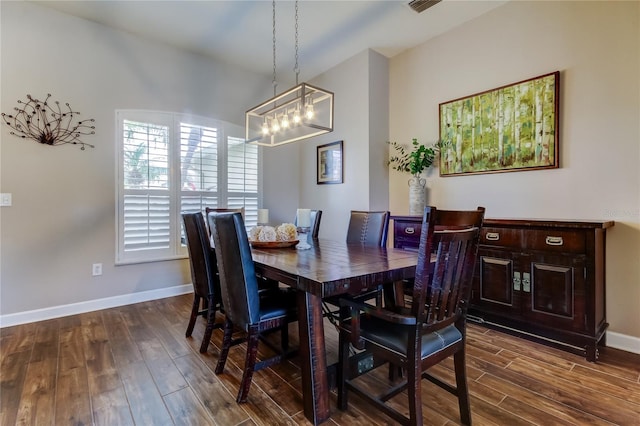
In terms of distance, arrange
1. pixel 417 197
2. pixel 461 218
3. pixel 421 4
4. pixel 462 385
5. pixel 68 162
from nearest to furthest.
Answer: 1. pixel 462 385
2. pixel 461 218
3. pixel 421 4
4. pixel 68 162
5. pixel 417 197

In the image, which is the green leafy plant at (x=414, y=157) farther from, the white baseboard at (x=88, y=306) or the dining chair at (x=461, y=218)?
the white baseboard at (x=88, y=306)

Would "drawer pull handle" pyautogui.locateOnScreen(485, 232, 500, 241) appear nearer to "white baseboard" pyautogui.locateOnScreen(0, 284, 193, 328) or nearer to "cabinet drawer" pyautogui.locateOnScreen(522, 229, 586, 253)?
"cabinet drawer" pyautogui.locateOnScreen(522, 229, 586, 253)

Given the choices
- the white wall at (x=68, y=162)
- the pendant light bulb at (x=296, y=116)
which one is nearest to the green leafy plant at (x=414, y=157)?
the pendant light bulb at (x=296, y=116)

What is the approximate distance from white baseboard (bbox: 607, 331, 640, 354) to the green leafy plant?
2.09 m

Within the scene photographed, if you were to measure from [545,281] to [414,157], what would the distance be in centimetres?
173

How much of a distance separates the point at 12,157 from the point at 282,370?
312 cm

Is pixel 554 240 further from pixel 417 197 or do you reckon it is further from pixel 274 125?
pixel 274 125

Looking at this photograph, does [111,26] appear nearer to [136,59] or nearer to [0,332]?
[136,59]

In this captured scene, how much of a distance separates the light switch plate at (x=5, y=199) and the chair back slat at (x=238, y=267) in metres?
2.43

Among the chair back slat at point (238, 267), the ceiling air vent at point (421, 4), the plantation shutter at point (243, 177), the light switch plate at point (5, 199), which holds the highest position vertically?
the ceiling air vent at point (421, 4)

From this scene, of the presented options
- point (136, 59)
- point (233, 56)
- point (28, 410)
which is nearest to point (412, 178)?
point (233, 56)

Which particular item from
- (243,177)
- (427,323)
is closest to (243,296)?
(427,323)

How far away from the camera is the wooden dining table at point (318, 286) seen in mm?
1427

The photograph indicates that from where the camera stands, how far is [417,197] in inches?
136
